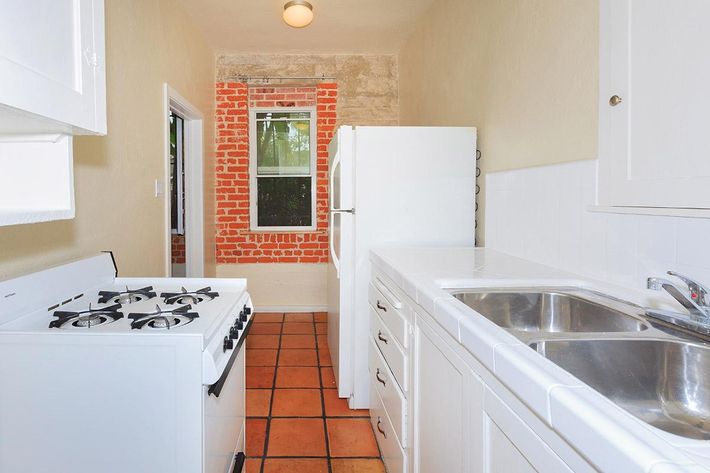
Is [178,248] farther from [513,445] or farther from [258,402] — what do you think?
[513,445]

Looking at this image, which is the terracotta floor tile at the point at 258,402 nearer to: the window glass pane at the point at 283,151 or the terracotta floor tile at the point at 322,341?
the terracotta floor tile at the point at 322,341

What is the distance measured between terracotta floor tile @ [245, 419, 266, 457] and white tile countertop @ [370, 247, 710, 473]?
116 cm

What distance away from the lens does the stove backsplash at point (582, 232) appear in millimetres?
1210

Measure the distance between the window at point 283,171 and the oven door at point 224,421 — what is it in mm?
3094

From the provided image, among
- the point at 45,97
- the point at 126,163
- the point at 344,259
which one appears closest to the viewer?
the point at 45,97

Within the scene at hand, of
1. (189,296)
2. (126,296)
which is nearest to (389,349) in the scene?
(189,296)

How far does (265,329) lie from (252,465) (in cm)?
216

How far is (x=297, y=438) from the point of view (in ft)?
7.68

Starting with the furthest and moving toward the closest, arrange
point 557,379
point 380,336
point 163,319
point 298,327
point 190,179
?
point 298,327 → point 190,179 → point 380,336 → point 163,319 → point 557,379

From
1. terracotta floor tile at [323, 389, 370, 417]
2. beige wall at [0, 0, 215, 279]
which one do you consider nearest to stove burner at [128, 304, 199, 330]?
beige wall at [0, 0, 215, 279]

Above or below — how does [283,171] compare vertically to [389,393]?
above

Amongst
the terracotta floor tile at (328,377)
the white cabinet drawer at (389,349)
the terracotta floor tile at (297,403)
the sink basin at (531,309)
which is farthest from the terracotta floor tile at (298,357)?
the sink basin at (531,309)

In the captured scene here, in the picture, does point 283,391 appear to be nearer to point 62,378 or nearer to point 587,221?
point 62,378

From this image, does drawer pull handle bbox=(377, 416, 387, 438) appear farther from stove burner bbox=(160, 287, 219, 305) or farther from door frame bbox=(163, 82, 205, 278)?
door frame bbox=(163, 82, 205, 278)
